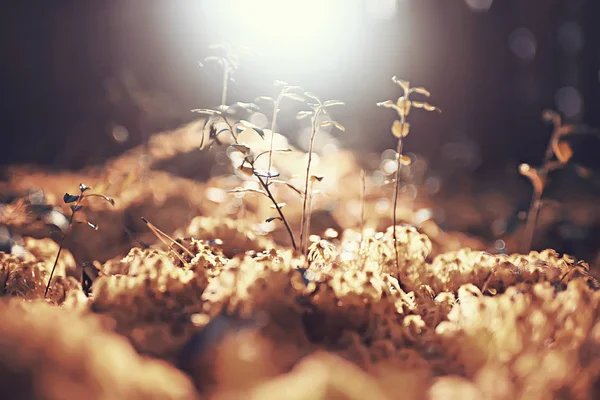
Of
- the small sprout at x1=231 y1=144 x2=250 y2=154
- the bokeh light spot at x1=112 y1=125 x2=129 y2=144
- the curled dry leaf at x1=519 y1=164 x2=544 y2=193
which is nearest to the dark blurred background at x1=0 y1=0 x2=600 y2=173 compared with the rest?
the bokeh light spot at x1=112 y1=125 x2=129 y2=144

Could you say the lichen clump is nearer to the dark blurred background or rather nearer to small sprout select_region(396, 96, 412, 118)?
small sprout select_region(396, 96, 412, 118)

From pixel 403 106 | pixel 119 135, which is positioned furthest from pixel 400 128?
pixel 119 135

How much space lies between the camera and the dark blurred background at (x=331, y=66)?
199 inches

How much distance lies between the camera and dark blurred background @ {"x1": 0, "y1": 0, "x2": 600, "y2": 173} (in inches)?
199

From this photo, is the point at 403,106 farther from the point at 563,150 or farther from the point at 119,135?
the point at 119,135

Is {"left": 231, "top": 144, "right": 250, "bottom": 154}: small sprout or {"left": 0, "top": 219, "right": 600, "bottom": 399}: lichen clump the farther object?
{"left": 231, "top": 144, "right": 250, "bottom": 154}: small sprout

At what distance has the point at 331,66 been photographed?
6566 mm

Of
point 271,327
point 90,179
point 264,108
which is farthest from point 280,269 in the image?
point 264,108

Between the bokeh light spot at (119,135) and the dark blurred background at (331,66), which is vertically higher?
the dark blurred background at (331,66)

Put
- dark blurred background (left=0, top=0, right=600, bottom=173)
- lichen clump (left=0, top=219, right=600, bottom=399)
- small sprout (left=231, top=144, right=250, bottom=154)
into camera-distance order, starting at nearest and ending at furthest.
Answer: lichen clump (left=0, top=219, right=600, bottom=399) → small sprout (left=231, top=144, right=250, bottom=154) → dark blurred background (left=0, top=0, right=600, bottom=173)

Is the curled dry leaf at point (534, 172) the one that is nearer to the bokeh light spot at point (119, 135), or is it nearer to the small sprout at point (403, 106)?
the small sprout at point (403, 106)

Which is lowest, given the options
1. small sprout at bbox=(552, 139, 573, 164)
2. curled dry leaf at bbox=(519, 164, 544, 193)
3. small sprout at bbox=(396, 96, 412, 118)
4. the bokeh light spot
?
the bokeh light spot

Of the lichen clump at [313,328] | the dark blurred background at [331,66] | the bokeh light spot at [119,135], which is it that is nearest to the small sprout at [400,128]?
the lichen clump at [313,328]

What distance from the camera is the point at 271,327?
0.73 m
